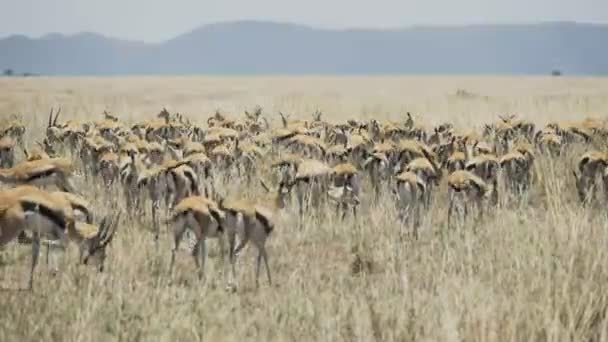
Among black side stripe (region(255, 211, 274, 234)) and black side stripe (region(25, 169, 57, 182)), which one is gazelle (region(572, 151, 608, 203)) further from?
black side stripe (region(25, 169, 57, 182))

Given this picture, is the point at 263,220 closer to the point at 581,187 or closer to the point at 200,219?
the point at 200,219

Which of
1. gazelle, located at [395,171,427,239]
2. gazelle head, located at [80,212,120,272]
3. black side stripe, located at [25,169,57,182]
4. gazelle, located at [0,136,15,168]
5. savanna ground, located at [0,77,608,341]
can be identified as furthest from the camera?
gazelle, located at [0,136,15,168]

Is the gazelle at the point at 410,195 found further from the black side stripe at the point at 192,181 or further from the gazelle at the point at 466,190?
the black side stripe at the point at 192,181

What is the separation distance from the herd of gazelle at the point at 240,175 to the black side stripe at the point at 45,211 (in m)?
0.01

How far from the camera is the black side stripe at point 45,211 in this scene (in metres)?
6.97

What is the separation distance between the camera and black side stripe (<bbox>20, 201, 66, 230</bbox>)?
6.97 m

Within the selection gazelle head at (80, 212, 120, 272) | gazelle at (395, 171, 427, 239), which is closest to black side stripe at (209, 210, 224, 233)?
gazelle head at (80, 212, 120, 272)

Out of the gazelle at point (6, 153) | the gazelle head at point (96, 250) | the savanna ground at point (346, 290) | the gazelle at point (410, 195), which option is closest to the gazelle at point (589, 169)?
the savanna ground at point (346, 290)

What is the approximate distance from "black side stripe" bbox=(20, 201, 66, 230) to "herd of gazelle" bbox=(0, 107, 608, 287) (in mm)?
10

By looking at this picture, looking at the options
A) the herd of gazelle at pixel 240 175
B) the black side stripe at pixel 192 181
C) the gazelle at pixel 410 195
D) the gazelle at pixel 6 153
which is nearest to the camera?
the herd of gazelle at pixel 240 175

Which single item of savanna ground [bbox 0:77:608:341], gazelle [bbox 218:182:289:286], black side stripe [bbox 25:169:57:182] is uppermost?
black side stripe [bbox 25:169:57:182]

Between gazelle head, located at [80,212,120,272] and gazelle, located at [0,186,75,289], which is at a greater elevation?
gazelle, located at [0,186,75,289]

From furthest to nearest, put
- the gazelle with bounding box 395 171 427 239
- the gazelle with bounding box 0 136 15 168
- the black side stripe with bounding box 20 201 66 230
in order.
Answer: the gazelle with bounding box 0 136 15 168, the gazelle with bounding box 395 171 427 239, the black side stripe with bounding box 20 201 66 230

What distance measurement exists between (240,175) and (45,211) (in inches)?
241
